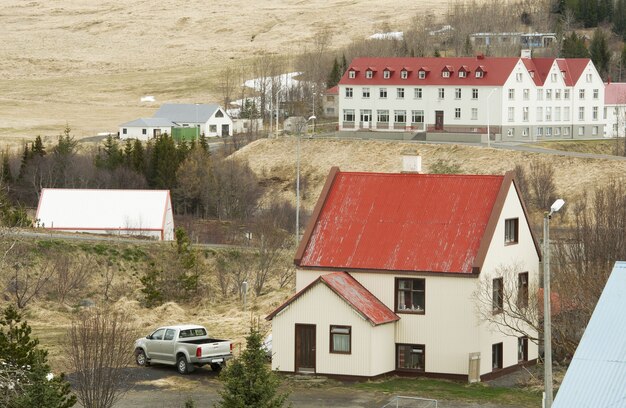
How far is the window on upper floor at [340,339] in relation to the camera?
37.2 m

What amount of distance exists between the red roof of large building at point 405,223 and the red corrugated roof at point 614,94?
80.3 metres

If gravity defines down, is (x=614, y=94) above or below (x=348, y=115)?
above

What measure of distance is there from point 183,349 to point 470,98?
73308mm

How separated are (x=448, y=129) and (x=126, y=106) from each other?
73253 mm

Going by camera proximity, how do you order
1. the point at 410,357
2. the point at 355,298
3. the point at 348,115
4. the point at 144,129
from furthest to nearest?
the point at 144,129 → the point at 348,115 → the point at 410,357 → the point at 355,298

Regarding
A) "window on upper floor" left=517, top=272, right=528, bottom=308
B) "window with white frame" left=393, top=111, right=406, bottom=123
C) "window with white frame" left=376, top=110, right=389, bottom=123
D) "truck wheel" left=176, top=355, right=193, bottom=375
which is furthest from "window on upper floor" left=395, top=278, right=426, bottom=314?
"window with white frame" left=376, top=110, right=389, bottom=123

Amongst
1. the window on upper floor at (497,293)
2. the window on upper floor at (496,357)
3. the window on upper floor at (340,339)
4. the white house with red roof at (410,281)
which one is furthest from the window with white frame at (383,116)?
the window on upper floor at (340,339)

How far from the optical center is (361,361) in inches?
1458

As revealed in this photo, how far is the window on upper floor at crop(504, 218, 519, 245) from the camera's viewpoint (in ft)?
130

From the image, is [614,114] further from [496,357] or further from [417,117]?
[496,357]

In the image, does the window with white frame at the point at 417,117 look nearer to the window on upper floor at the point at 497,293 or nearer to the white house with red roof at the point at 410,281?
the white house with red roof at the point at 410,281

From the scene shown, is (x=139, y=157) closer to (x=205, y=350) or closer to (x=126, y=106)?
(x=205, y=350)

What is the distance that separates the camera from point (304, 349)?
37625 mm

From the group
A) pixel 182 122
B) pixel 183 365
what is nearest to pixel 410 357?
pixel 183 365
